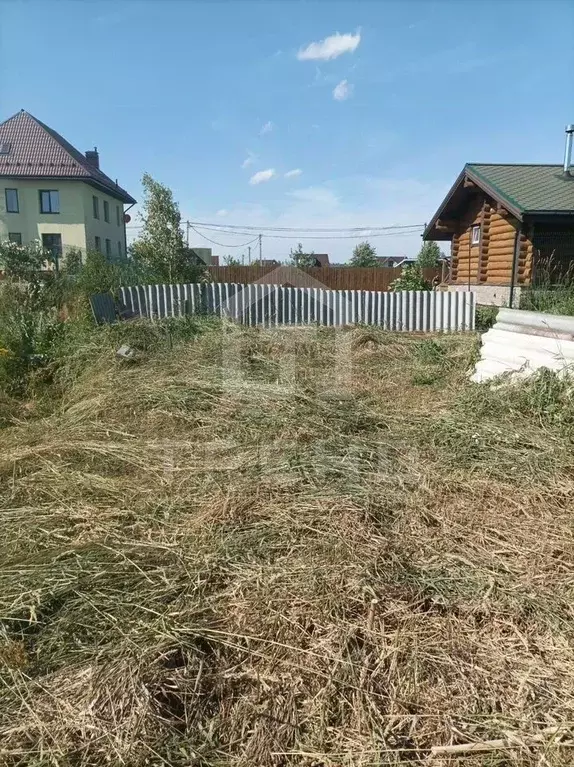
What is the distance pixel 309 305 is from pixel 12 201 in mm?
23688

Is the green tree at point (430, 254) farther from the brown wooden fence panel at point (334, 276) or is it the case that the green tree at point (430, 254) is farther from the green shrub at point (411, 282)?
the green shrub at point (411, 282)

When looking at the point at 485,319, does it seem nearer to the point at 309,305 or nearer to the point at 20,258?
the point at 309,305

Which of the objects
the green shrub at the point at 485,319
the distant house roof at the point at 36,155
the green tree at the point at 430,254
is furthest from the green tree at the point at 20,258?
the green tree at the point at 430,254

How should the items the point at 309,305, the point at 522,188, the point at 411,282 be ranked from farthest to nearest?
the point at 411,282, the point at 522,188, the point at 309,305

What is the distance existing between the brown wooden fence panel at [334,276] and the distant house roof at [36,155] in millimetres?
10866

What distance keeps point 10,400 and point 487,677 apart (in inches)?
209

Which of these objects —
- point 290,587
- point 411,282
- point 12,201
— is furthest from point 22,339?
point 12,201

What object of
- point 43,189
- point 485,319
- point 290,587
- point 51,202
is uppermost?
point 43,189

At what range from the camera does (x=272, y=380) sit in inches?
209

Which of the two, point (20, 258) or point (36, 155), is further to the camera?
point (36, 155)

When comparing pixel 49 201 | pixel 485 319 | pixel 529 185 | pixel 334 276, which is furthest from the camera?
pixel 49 201

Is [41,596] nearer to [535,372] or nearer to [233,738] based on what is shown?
[233,738]

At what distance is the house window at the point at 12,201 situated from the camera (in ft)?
81.3

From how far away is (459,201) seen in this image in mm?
14664
